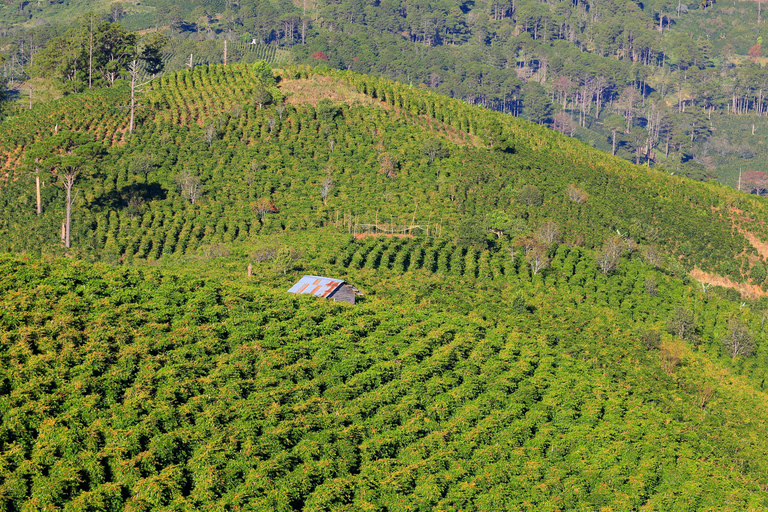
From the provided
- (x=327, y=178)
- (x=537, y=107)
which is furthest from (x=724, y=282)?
(x=537, y=107)

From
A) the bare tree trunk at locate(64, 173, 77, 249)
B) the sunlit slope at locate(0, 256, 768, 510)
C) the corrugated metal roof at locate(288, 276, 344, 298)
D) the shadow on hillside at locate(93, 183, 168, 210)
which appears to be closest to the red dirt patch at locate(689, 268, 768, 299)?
the sunlit slope at locate(0, 256, 768, 510)

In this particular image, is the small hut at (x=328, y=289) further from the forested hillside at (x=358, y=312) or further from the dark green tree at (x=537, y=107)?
the dark green tree at (x=537, y=107)

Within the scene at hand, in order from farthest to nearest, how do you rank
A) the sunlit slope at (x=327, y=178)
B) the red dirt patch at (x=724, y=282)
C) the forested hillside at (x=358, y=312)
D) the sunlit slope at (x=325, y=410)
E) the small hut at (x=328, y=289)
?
1. the red dirt patch at (x=724, y=282)
2. the sunlit slope at (x=327, y=178)
3. the small hut at (x=328, y=289)
4. the forested hillside at (x=358, y=312)
5. the sunlit slope at (x=325, y=410)

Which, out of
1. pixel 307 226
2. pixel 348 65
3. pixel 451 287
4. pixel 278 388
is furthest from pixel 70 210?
pixel 348 65

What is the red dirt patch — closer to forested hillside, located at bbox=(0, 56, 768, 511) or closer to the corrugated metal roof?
forested hillside, located at bbox=(0, 56, 768, 511)

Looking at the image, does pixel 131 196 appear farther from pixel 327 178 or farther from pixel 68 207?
pixel 327 178

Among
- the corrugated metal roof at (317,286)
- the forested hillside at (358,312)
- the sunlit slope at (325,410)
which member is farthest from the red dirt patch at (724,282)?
the corrugated metal roof at (317,286)
